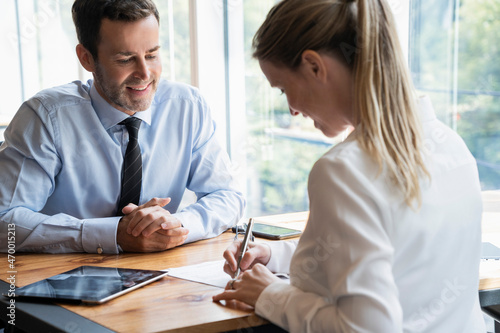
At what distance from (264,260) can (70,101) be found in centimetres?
91

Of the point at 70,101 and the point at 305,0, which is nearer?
the point at 305,0

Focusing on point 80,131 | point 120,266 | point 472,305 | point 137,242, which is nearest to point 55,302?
point 120,266

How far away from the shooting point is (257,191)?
150 inches

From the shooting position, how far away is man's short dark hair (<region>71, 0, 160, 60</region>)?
6.19ft

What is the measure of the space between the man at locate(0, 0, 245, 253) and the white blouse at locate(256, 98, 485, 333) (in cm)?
71

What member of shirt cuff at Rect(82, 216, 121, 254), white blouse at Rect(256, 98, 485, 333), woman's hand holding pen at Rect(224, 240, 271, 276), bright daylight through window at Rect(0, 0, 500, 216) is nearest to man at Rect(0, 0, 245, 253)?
shirt cuff at Rect(82, 216, 121, 254)

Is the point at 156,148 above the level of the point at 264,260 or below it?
above

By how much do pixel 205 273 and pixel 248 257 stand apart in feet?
0.38

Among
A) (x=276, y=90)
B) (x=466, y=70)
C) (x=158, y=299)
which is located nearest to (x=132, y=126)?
(x=158, y=299)

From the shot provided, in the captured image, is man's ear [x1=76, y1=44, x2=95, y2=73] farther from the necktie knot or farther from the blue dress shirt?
the necktie knot

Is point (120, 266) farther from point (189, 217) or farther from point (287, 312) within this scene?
point (287, 312)

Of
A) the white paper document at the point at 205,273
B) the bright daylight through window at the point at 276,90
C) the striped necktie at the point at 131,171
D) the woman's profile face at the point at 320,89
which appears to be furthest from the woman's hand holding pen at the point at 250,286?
the bright daylight through window at the point at 276,90

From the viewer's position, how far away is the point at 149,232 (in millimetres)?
1644

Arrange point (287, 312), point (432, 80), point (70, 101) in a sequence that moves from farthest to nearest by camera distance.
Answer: point (432, 80) → point (70, 101) → point (287, 312)
